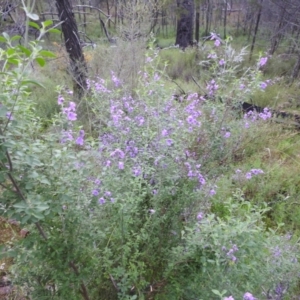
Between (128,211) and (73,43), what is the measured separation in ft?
14.3

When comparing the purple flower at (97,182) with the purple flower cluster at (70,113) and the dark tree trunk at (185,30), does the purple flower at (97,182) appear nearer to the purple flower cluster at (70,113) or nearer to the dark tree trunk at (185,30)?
the purple flower cluster at (70,113)

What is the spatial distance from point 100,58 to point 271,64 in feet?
14.9

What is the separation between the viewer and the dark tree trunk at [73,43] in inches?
190

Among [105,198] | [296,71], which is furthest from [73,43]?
[296,71]

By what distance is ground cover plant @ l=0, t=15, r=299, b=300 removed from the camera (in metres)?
1.03

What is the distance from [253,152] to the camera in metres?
3.86

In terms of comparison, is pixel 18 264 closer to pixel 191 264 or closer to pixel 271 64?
pixel 191 264

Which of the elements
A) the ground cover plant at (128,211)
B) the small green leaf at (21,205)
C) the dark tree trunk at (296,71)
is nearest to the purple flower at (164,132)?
the ground cover plant at (128,211)

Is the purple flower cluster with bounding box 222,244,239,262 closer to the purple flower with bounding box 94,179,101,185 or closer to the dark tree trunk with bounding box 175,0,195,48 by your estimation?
the purple flower with bounding box 94,179,101,185

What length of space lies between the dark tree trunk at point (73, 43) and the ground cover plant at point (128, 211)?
335cm

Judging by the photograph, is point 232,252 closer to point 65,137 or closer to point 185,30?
point 65,137

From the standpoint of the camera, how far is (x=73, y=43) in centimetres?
507

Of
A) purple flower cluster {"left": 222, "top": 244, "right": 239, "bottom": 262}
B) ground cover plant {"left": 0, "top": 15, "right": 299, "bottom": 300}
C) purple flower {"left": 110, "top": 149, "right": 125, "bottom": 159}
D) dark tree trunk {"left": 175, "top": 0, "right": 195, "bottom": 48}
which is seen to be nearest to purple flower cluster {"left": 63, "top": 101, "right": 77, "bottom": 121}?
ground cover plant {"left": 0, "top": 15, "right": 299, "bottom": 300}

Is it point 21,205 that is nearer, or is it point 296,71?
point 21,205
